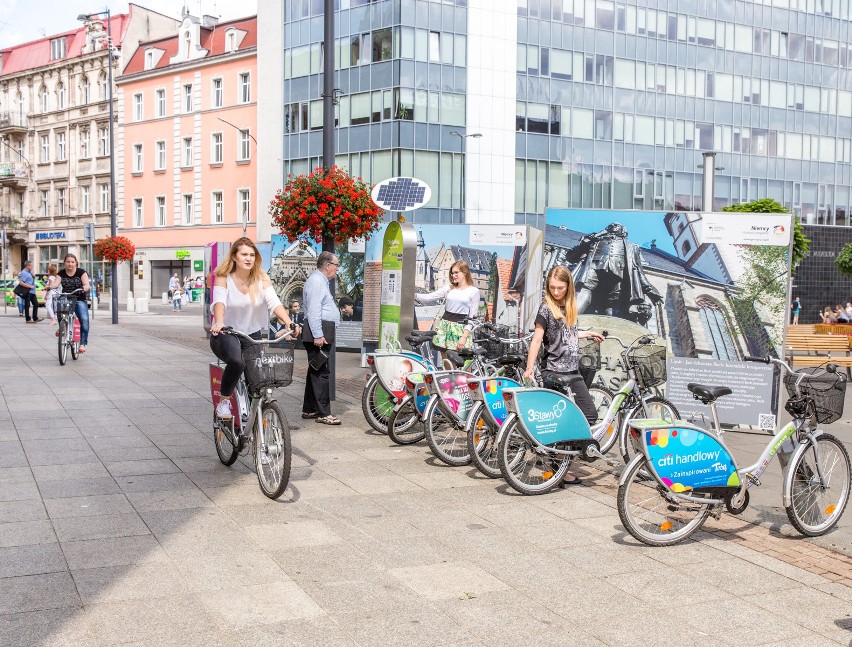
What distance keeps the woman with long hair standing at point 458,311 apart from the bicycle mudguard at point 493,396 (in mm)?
2236

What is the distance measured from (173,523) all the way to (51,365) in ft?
34.6

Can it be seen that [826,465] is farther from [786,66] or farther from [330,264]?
[786,66]

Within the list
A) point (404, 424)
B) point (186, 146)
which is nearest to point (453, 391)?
point (404, 424)

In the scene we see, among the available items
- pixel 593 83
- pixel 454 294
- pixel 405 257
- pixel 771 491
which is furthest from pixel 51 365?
pixel 593 83

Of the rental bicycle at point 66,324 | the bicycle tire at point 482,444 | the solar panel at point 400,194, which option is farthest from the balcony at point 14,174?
the bicycle tire at point 482,444

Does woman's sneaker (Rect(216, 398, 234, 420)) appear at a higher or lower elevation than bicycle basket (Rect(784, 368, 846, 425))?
lower

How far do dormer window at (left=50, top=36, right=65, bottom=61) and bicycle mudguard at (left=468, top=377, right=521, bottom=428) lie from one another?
210 feet

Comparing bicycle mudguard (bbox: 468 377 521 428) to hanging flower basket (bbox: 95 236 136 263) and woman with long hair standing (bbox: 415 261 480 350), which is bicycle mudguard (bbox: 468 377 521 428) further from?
hanging flower basket (bbox: 95 236 136 263)

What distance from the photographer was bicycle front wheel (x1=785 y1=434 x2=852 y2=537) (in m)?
6.00

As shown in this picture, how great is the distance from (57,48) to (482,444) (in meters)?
65.4

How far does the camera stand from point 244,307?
7379 mm

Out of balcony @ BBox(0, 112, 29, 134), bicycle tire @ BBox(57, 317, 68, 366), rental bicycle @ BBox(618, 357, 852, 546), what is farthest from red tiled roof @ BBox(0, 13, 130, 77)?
rental bicycle @ BBox(618, 357, 852, 546)

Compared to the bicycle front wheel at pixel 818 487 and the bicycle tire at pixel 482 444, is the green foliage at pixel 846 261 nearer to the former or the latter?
the bicycle tire at pixel 482 444

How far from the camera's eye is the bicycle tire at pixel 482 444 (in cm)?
755
